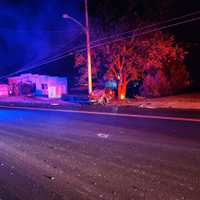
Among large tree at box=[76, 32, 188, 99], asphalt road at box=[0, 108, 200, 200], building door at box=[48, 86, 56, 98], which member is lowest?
asphalt road at box=[0, 108, 200, 200]

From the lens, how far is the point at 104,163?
609 cm

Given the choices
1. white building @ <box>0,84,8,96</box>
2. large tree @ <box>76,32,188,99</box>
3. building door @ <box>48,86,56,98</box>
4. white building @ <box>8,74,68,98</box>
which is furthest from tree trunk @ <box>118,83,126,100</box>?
white building @ <box>0,84,8,96</box>

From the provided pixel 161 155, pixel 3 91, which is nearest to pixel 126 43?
pixel 161 155

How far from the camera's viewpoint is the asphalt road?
4.59m

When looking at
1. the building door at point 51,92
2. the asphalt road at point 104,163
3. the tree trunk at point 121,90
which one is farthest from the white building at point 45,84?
the asphalt road at point 104,163

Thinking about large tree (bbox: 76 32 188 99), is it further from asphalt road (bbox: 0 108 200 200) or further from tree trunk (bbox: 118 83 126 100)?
asphalt road (bbox: 0 108 200 200)

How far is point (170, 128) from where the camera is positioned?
377 inches

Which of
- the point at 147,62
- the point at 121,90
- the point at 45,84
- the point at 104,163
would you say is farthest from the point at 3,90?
the point at 104,163

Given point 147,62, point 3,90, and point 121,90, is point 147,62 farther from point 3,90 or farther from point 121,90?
point 3,90

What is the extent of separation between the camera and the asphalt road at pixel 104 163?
181 inches

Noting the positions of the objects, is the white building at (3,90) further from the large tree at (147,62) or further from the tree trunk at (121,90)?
the tree trunk at (121,90)

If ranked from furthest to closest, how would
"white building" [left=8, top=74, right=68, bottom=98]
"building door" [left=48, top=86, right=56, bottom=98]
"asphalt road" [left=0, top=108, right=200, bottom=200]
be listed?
"white building" [left=8, top=74, right=68, bottom=98] → "building door" [left=48, top=86, right=56, bottom=98] → "asphalt road" [left=0, top=108, right=200, bottom=200]

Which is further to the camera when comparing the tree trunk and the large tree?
the tree trunk

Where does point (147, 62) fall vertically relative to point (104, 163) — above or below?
above
